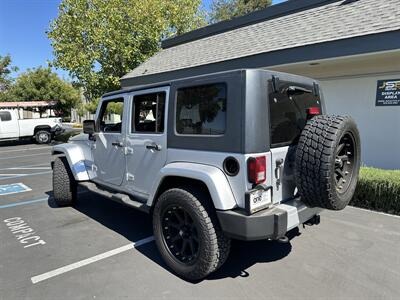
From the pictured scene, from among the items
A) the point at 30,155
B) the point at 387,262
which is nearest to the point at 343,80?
the point at 387,262

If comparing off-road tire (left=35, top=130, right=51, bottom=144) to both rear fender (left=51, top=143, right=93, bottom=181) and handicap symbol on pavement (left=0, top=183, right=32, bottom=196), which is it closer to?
handicap symbol on pavement (left=0, top=183, right=32, bottom=196)

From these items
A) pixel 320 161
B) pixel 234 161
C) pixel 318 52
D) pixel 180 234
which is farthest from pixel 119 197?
pixel 318 52

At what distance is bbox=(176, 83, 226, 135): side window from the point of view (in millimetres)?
2814

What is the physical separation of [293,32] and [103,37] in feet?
27.1

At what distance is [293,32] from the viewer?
7820 mm

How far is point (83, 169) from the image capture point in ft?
16.2

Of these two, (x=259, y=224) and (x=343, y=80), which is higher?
(x=343, y=80)

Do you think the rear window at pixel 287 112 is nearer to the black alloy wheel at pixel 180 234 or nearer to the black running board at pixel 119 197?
the black alloy wheel at pixel 180 234

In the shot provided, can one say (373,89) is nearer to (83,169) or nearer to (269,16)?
(269,16)

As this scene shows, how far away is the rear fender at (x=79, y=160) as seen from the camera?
488cm

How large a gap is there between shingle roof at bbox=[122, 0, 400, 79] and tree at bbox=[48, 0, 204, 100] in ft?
6.05

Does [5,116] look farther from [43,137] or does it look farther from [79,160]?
[79,160]

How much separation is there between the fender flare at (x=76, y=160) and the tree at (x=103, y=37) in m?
8.85

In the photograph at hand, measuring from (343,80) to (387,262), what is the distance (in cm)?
513
